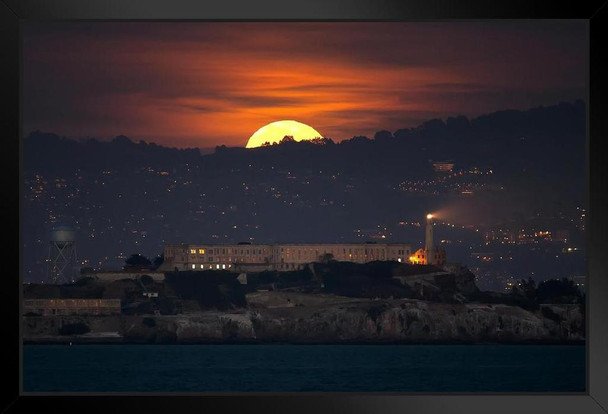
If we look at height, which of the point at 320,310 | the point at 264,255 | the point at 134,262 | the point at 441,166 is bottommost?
the point at 320,310

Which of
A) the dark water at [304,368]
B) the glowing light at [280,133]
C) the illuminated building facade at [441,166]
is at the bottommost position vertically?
the dark water at [304,368]

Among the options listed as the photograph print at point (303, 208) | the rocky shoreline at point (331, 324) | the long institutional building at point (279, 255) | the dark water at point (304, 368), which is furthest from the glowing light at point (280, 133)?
the dark water at point (304, 368)

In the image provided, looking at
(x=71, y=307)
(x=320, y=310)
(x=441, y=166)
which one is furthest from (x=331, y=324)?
(x=71, y=307)

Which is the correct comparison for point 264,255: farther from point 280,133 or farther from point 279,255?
point 280,133

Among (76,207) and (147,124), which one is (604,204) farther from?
(76,207)

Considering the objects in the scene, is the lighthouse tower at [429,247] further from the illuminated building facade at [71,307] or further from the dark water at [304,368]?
the illuminated building facade at [71,307]

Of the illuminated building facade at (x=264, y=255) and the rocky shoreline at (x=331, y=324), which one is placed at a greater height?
the illuminated building facade at (x=264, y=255)
